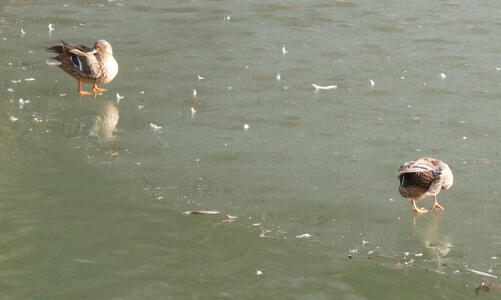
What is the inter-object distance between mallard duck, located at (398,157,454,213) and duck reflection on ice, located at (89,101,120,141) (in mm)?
3710

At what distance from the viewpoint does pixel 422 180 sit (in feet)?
23.1

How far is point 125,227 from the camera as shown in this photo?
6699 millimetres

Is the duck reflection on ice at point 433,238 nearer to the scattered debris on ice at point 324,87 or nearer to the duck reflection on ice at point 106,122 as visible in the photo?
the duck reflection on ice at point 106,122

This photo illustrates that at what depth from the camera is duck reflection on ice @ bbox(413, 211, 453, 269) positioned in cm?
632

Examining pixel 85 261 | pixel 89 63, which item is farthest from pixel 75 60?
pixel 85 261

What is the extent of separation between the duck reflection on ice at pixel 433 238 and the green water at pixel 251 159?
0.07ft

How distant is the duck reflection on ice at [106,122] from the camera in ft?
30.7

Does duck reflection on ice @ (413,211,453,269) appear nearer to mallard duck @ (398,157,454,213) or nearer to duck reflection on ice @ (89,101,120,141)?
mallard duck @ (398,157,454,213)

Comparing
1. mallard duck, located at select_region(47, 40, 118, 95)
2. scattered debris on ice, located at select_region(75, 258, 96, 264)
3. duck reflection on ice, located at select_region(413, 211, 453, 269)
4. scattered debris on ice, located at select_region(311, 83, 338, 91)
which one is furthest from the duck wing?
duck reflection on ice, located at select_region(413, 211, 453, 269)

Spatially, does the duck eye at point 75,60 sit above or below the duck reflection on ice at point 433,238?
above

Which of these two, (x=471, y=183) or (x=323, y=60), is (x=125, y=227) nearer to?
(x=471, y=183)

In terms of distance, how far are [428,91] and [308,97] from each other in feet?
5.74

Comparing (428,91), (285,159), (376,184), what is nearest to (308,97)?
(428,91)

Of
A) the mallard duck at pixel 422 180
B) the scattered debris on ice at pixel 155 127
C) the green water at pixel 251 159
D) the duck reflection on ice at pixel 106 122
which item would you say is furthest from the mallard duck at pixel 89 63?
the mallard duck at pixel 422 180
